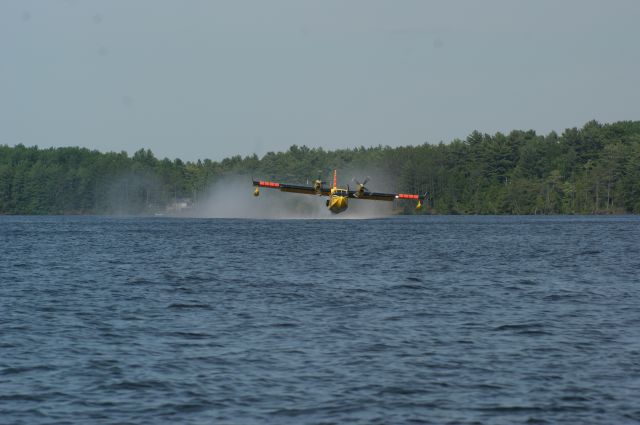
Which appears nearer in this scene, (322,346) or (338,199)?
(322,346)

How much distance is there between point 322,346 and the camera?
2552 cm

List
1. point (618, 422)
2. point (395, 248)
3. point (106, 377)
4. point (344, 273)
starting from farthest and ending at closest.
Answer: point (395, 248) < point (344, 273) < point (106, 377) < point (618, 422)

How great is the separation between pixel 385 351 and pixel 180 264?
3492 cm

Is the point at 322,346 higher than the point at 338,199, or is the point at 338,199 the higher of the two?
the point at 338,199

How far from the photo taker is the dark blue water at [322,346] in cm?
1872

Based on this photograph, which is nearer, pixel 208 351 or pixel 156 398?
pixel 156 398

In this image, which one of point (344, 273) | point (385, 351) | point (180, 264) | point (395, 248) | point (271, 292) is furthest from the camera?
point (395, 248)

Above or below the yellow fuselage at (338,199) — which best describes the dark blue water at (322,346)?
below

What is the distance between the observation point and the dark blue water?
18719mm

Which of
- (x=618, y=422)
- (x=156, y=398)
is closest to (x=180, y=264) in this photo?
(x=156, y=398)

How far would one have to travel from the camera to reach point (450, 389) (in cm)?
2016

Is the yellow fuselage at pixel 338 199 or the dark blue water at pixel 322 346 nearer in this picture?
the dark blue water at pixel 322 346

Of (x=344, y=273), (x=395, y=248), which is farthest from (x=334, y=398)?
(x=395, y=248)

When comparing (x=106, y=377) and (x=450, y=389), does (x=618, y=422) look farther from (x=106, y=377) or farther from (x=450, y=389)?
(x=106, y=377)
